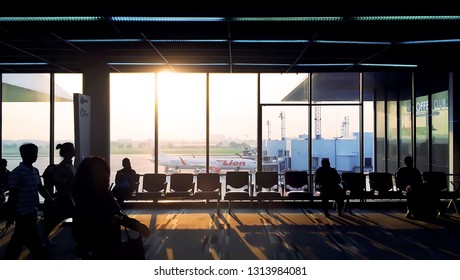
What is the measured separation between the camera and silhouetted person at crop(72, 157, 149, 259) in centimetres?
217

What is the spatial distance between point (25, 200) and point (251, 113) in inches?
235

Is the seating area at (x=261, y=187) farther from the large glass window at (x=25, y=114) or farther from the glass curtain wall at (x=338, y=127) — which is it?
the large glass window at (x=25, y=114)

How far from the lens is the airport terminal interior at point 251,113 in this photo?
5059 mm

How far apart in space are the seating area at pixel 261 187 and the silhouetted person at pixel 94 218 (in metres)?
4.99

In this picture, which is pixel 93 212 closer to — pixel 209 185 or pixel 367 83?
pixel 209 185

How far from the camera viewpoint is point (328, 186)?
718 centimetres

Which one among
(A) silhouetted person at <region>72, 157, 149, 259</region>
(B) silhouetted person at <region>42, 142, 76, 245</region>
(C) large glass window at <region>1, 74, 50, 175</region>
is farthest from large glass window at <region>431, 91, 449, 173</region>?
(C) large glass window at <region>1, 74, 50, 175</region>

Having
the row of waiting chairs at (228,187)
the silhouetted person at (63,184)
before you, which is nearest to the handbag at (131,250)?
the silhouetted person at (63,184)

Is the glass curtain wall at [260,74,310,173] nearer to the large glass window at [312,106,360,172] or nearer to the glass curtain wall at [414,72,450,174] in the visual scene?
the large glass window at [312,106,360,172]

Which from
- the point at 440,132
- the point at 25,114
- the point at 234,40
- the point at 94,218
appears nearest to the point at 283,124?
the point at 234,40

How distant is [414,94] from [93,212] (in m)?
8.90

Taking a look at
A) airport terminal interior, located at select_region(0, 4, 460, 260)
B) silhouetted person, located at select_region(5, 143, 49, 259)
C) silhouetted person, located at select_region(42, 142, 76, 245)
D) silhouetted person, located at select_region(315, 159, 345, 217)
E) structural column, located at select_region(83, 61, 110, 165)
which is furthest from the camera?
structural column, located at select_region(83, 61, 110, 165)

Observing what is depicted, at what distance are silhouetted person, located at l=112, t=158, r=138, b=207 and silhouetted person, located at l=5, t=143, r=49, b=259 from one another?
2441 millimetres

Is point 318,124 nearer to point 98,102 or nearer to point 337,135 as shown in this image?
point 337,135
